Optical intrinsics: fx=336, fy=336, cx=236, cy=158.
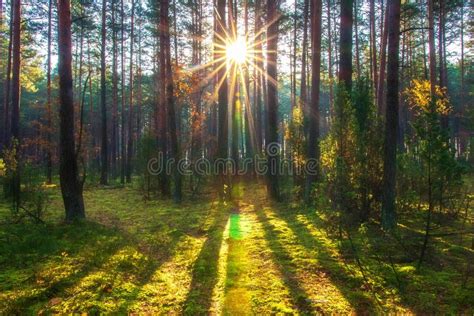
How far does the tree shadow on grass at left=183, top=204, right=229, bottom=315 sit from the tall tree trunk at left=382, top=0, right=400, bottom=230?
12.3 feet

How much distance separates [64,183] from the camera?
8.14 metres

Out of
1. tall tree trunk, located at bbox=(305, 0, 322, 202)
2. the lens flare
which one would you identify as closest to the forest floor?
tall tree trunk, located at bbox=(305, 0, 322, 202)

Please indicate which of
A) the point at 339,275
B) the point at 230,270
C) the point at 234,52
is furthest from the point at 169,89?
the point at 339,275

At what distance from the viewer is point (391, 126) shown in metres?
7.37

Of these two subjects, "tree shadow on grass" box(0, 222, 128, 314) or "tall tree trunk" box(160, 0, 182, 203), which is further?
"tall tree trunk" box(160, 0, 182, 203)

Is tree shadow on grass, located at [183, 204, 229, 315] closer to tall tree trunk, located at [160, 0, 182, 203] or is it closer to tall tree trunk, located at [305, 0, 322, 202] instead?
tall tree trunk, located at [305, 0, 322, 202]

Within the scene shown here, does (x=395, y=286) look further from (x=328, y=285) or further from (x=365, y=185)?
(x=365, y=185)

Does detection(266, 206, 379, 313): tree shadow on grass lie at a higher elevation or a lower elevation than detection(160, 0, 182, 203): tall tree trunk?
lower

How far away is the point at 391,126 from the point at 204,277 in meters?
5.10

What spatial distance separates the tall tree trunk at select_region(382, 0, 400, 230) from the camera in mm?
7234

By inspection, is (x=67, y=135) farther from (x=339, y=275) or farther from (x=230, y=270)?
(x=339, y=275)

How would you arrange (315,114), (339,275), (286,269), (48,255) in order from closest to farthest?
(339,275) < (286,269) < (48,255) < (315,114)

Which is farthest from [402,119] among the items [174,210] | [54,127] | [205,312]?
[205,312]

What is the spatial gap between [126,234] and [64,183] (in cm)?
195
